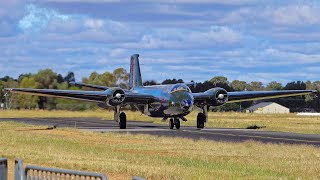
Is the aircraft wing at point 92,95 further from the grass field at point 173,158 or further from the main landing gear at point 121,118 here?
the grass field at point 173,158

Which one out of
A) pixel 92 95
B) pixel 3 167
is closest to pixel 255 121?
pixel 92 95

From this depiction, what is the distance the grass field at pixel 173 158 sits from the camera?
19031mm

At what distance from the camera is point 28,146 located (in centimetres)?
2888

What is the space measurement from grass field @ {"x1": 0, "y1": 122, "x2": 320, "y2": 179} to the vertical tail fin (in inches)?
1054

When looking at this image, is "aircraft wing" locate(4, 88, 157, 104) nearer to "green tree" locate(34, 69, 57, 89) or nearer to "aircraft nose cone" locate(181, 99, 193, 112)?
"aircraft nose cone" locate(181, 99, 193, 112)

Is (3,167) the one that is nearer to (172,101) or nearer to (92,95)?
(172,101)

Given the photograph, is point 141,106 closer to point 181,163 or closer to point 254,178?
point 181,163

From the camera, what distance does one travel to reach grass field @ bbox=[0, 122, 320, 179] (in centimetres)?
1903

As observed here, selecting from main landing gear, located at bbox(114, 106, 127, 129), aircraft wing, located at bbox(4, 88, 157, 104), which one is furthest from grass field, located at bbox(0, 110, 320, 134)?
main landing gear, located at bbox(114, 106, 127, 129)

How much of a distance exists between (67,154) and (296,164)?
8.71m

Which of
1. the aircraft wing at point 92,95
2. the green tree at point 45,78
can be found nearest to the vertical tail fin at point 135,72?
the aircraft wing at point 92,95

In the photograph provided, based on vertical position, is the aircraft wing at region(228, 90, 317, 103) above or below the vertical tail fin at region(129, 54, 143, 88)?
below

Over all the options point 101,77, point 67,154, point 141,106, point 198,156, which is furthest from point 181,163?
point 101,77

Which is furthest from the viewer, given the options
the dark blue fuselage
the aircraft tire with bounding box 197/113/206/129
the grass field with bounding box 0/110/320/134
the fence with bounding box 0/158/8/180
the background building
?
the background building
